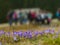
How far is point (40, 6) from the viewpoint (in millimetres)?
13164

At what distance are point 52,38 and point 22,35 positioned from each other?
2.09 feet

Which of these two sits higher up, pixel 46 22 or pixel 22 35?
pixel 22 35

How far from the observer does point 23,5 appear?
1342 cm

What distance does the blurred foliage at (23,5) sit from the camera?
Result: 1260 centimetres

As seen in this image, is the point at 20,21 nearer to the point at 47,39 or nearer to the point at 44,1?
the point at 44,1

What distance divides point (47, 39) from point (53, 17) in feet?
27.2

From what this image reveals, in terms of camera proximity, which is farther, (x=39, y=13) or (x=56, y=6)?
(x=56, y=6)

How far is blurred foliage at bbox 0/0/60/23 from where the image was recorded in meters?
12.6

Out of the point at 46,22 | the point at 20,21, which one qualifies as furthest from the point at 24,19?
the point at 46,22

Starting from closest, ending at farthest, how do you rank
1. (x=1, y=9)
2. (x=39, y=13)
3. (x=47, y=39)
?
(x=47, y=39), (x=39, y=13), (x=1, y=9)

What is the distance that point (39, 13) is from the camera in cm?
1185

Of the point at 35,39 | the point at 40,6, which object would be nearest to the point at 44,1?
the point at 40,6

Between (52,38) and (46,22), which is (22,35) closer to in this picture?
(52,38)

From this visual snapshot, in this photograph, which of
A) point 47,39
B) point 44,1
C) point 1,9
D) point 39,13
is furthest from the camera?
point 44,1
